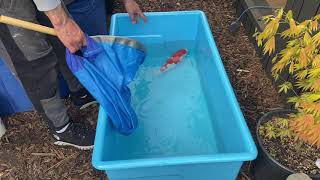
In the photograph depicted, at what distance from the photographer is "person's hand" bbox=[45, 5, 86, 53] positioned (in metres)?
1.34

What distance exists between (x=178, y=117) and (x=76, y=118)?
677 mm

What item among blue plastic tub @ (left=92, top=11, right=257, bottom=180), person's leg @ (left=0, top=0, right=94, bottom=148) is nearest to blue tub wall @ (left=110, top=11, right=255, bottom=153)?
blue plastic tub @ (left=92, top=11, right=257, bottom=180)

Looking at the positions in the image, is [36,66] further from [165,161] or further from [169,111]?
[169,111]

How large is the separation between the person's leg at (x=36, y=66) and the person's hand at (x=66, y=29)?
20 centimetres

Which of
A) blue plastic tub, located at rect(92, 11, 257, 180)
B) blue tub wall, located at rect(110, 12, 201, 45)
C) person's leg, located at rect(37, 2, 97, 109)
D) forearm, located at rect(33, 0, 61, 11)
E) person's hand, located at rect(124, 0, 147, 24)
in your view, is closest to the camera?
forearm, located at rect(33, 0, 61, 11)

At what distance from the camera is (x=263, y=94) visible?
2252 millimetres

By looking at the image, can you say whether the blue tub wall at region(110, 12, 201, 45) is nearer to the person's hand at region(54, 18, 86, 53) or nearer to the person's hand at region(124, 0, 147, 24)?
the person's hand at region(124, 0, 147, 24)

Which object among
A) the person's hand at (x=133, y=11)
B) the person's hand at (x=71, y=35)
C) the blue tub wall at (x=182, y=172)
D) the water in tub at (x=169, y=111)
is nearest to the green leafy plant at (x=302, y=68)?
the blue tub wall at (x=182, y=172)

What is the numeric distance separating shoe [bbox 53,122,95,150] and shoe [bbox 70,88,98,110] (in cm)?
24

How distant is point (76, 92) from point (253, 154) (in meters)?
1.24

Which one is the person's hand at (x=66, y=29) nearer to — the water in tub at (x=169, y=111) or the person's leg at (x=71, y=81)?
the person's leg at (x=71, y=81)

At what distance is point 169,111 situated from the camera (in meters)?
2.19

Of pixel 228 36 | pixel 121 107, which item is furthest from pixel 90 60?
pixel 228 36

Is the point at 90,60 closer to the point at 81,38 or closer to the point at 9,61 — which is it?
the point at 81,38
